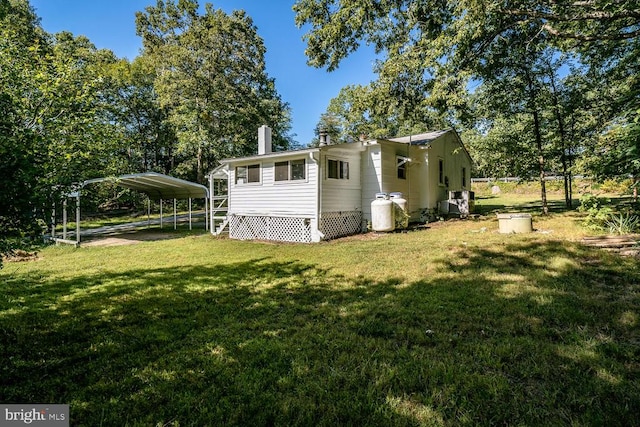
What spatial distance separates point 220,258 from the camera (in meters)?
8.59

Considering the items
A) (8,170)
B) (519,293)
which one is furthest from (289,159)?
(8,170)

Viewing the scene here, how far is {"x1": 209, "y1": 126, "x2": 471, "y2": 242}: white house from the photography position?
11.1m

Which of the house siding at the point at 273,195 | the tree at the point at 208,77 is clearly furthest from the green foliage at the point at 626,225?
the tree at the point at 208,77

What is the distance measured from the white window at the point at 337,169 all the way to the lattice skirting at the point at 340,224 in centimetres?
141

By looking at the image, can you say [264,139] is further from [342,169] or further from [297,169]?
[342,169]

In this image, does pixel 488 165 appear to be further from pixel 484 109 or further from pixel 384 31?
pixel 384 31

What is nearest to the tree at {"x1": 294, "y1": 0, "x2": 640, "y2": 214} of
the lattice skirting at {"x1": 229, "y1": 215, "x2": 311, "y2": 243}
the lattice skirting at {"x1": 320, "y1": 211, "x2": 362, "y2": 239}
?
the lattice skirting at {"x1": 320, "y1": 211, "x2": 362, "y2": 239}

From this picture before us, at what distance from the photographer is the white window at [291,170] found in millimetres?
11377

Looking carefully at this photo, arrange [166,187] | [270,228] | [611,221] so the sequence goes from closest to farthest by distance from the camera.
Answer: [611,221], [270,228], [166,187]

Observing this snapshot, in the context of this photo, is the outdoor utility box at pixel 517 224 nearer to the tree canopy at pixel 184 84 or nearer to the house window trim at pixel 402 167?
the house window trim at pixel 402 167

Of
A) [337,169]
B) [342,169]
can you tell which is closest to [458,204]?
[342,169]

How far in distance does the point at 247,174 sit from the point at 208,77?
14.4 m

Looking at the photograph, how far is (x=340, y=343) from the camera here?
11.1 ft

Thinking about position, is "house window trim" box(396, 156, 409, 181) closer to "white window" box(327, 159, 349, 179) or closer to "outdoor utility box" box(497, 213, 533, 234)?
"white window" box(327, 159, 349, 179)
